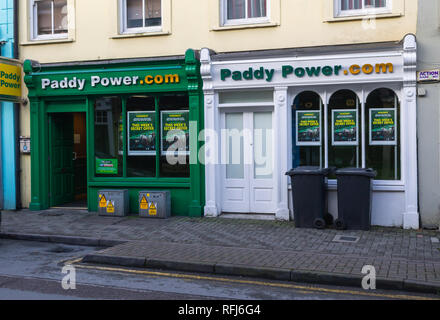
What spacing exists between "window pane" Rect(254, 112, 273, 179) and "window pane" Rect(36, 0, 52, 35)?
19.8 ft

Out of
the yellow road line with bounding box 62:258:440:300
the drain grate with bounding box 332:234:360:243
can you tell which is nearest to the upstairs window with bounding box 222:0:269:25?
the drain grate with bounding box 332:234:360:243

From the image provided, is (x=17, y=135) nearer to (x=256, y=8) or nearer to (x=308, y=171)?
(x=256, y=8)

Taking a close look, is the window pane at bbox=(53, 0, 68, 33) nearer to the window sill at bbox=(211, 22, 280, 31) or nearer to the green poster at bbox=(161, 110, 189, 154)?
the green poster at bbox=(161, 110, 189, 154)

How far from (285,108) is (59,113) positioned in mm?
6233

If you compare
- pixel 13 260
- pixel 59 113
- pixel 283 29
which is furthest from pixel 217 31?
pixel 13 260

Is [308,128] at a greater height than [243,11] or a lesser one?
lesser

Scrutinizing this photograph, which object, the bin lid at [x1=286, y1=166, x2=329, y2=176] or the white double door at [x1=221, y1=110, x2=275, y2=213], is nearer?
the bin lid at [x1=286, y1=166, x2=329, y2=176]

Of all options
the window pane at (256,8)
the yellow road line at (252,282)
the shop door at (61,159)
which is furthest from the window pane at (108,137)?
the yellow road line at (252,282)

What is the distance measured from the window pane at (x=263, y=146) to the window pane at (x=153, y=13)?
3.40 metres

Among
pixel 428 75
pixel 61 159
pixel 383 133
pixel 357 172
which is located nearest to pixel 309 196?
pixel 357 172

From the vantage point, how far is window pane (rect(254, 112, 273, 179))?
11.4 metres

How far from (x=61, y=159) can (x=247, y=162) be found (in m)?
5.38

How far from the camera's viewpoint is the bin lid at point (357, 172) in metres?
9.70

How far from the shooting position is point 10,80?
493 inches
